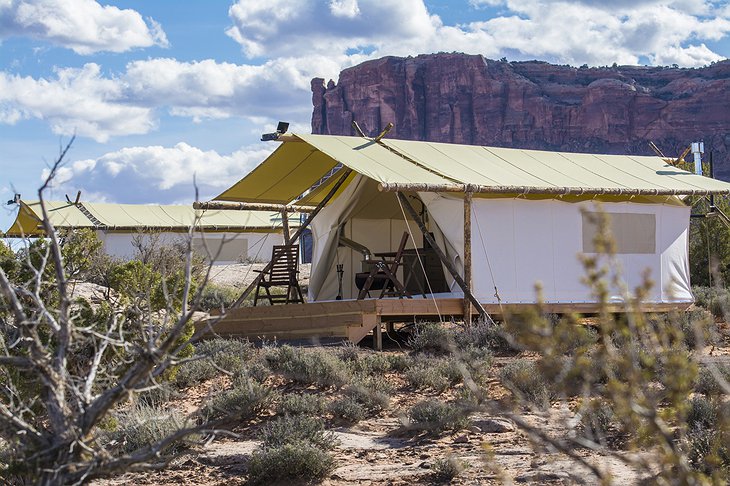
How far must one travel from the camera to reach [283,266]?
13945 millimetres

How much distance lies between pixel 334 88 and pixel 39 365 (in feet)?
271

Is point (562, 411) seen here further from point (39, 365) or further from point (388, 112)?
point (388, 112)

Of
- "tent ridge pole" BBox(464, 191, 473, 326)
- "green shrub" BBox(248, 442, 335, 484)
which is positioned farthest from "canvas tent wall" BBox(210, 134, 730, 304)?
"green shrub" BBox(248, 442, 335, 484)

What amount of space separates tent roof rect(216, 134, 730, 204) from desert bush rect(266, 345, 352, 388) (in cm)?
235

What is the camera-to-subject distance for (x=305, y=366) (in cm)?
881

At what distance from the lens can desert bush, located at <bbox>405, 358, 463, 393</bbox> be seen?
8.48 m

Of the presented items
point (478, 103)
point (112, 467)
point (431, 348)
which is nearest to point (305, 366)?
point (431, 348)

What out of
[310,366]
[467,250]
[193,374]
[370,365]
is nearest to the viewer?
[310,366]

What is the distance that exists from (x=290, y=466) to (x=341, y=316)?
549 centimetres

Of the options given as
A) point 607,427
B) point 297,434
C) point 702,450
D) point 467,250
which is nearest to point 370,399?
point 297,434

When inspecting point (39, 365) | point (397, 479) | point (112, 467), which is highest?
point (39, 365)

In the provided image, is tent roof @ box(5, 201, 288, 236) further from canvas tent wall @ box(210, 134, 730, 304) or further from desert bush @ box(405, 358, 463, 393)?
desert bush @ box(405, 358, 463, 393)

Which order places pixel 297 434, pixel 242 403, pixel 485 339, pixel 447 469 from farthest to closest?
pixel 485 339 → pixel 242 403 → pixel 297 434 → pixel 447 469

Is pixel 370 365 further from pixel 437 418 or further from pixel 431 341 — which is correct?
pixel 437 418
